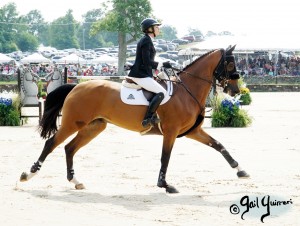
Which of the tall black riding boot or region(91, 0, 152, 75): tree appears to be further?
region(91, 0, 152, 75): tree

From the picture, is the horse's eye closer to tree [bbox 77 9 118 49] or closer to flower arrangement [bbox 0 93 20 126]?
flower arrangement [bbox 0 93 20 126]

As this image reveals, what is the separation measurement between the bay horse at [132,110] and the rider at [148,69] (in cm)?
18

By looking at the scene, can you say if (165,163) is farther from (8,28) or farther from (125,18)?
(8,28)

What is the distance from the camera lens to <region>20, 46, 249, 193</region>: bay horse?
11.4 meters

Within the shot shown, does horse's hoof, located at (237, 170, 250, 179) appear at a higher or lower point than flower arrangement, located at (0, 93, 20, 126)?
higher

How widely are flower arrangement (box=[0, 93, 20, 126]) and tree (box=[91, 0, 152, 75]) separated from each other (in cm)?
5338

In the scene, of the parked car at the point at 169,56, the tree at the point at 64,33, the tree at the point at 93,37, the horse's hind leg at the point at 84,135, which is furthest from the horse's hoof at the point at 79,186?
the tree at the point at 64,33

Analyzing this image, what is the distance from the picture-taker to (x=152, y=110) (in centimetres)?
1130

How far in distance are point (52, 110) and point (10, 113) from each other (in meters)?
11.1

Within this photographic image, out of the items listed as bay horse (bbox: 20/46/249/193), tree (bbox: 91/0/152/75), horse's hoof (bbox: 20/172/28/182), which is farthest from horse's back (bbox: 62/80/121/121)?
tree (bbox: 91/0/152/75)

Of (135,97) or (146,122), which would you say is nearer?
(146,122)

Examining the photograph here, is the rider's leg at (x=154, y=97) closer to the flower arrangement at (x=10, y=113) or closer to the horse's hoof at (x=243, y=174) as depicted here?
the horse's hoof at (x=243, y=174)

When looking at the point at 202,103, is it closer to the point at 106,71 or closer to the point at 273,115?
the point at 273,115

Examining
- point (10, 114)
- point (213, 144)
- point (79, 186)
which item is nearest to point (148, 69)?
point (213, 144)
